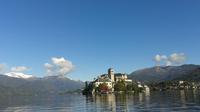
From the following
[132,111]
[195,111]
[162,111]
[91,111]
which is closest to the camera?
[195,111]

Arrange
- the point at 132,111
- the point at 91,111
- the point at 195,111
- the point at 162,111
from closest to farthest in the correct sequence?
the point at 195,111, the point at 162,111, the point at 132,111, the point at 91,111

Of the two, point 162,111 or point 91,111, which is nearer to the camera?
point 162,111

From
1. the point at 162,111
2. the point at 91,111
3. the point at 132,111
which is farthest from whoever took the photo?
the point at 91,111

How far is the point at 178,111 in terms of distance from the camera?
269 feet

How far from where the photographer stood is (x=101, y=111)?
9600cm

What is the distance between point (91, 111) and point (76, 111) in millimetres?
6433

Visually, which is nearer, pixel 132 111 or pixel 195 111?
pixel 195 111

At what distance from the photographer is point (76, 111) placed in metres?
104

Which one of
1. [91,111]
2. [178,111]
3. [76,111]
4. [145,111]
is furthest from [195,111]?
[76,111]

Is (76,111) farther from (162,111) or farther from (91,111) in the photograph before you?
(162,111)

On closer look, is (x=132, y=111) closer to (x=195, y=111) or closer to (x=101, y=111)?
(x=101, y=111)

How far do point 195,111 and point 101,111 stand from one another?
25.9 meters

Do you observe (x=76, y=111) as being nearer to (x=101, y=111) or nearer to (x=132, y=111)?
(x=101, y=111)

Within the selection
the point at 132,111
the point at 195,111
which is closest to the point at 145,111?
the point at 132,111
